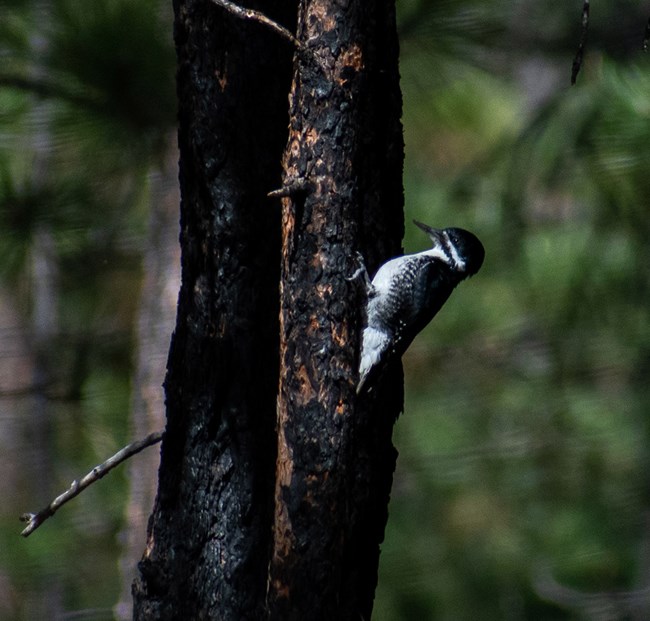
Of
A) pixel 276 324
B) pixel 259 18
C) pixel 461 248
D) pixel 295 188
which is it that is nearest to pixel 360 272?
pixel 295 188

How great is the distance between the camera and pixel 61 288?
436 cm

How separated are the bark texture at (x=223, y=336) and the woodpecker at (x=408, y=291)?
239mm

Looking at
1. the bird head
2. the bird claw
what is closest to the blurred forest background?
the bird head

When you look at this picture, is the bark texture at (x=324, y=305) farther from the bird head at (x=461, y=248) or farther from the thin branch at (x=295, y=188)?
the bird head at (x=461, y=248)

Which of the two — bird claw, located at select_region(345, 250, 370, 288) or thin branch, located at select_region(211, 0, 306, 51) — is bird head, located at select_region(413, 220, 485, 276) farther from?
thin branch, located at select_region(211, 0, 306, 51)

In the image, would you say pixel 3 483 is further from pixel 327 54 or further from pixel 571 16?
pixel 327 54

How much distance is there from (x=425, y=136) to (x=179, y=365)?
14.3 ft

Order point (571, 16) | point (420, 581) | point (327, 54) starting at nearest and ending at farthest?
point (327, 54)
point (571, 16)
point (420, 581)

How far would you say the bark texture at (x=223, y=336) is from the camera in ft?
6.71

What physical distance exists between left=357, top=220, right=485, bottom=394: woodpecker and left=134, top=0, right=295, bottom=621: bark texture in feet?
0.78

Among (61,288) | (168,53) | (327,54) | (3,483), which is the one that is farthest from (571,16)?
(3,483)

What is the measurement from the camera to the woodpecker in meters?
2.04

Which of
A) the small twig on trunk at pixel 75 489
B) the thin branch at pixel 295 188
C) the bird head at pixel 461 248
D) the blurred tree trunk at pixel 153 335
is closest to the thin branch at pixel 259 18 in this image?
the thin branch at pixel 295 188

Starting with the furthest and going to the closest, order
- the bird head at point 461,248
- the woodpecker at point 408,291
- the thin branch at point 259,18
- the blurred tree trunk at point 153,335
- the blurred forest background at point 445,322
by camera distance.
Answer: the blurred tree trunk at point 153,335 < the blurred forest background at point 445,322 < the bird head at point 461,248 < the woodpecker at point 408,291 < the thin branch at point 259,18
